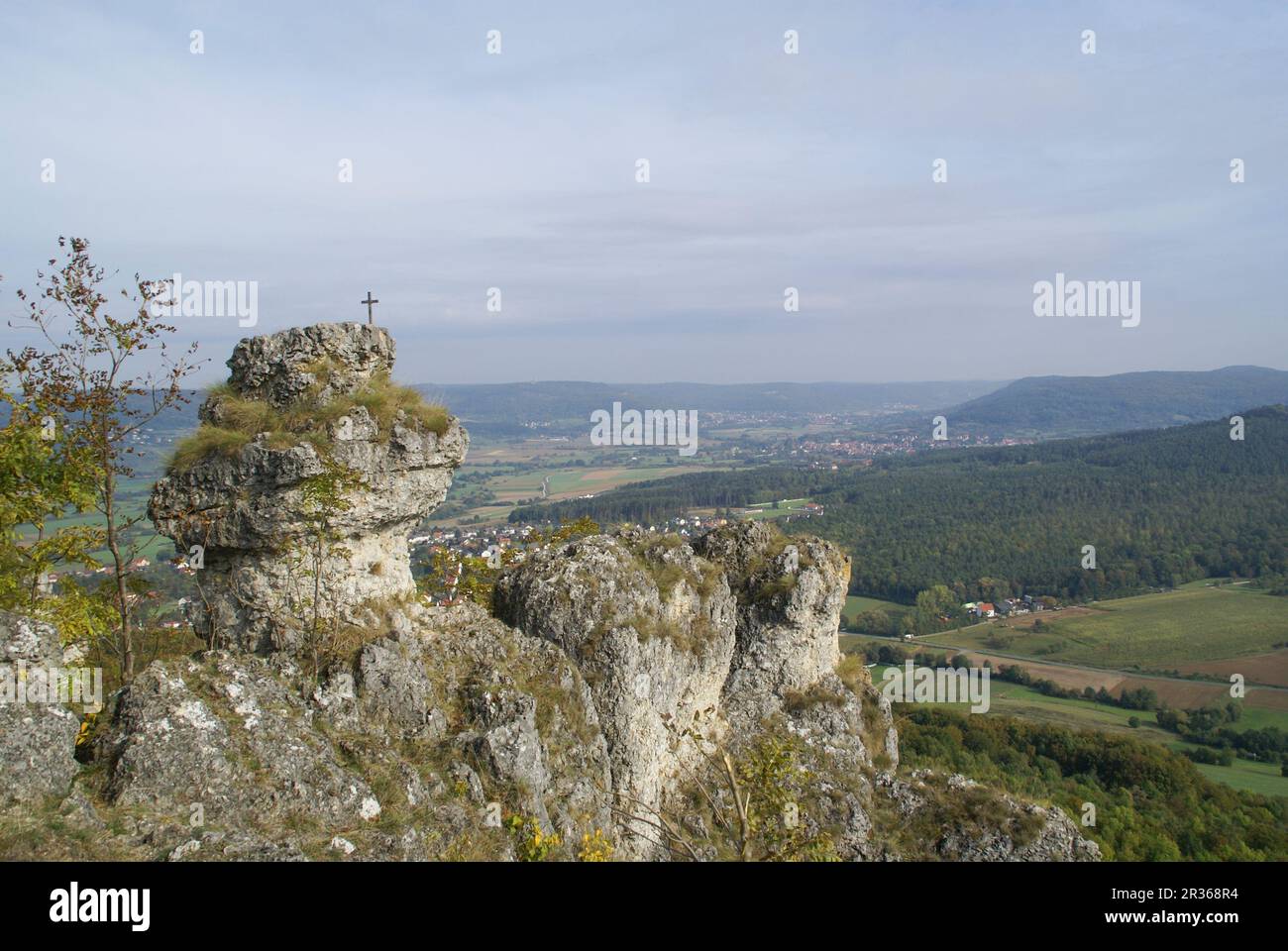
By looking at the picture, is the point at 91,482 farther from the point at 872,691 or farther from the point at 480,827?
the point at 872,691

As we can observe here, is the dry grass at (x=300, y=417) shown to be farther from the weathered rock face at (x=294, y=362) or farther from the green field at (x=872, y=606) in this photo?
the green field at (x=872, y=606)

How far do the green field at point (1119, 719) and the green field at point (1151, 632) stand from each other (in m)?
13.2

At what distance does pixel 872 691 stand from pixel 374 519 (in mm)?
16605

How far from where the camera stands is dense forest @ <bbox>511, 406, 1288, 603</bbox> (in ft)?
348

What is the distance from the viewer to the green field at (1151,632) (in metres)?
77.8

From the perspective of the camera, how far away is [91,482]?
1291 cm

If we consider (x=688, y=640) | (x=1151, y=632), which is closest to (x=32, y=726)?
(x=688, y=640)

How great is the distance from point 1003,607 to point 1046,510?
4732 centimetres

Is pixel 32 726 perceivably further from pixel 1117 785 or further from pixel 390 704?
pixel 1117 785

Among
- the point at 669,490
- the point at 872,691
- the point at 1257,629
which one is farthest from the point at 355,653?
the point at 669,490

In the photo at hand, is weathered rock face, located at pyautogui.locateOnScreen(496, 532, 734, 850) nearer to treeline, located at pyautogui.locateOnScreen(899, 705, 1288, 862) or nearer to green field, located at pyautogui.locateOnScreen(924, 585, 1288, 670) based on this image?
treeline, located at pyautogui.locateOnScreen(899, 705, 1288, 862)

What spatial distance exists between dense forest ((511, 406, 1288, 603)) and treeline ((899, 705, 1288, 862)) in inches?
2229
